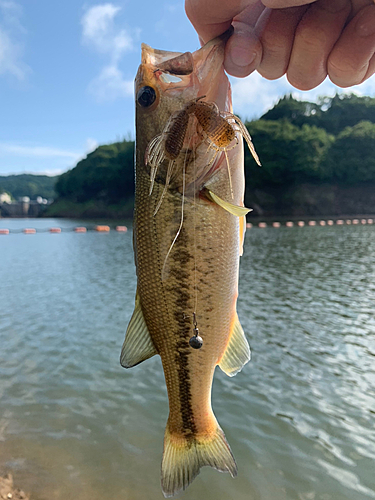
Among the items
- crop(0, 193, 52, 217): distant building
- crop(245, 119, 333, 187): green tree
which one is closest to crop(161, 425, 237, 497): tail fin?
crop(245, 119, 333, 187): green tree

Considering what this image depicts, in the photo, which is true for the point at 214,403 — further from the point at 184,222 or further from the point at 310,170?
the point at 310,170

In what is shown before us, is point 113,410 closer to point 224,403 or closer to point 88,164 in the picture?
point 224,403

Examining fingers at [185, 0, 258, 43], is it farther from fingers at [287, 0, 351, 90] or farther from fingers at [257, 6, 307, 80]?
fingers at [287, 0, 351, 90]

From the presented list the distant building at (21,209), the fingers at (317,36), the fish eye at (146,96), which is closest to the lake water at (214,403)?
the fish eye at (146,96)

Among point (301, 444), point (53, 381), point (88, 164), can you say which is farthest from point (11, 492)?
point (88, 164)

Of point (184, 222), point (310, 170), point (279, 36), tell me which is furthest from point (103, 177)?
point (184, 222)
